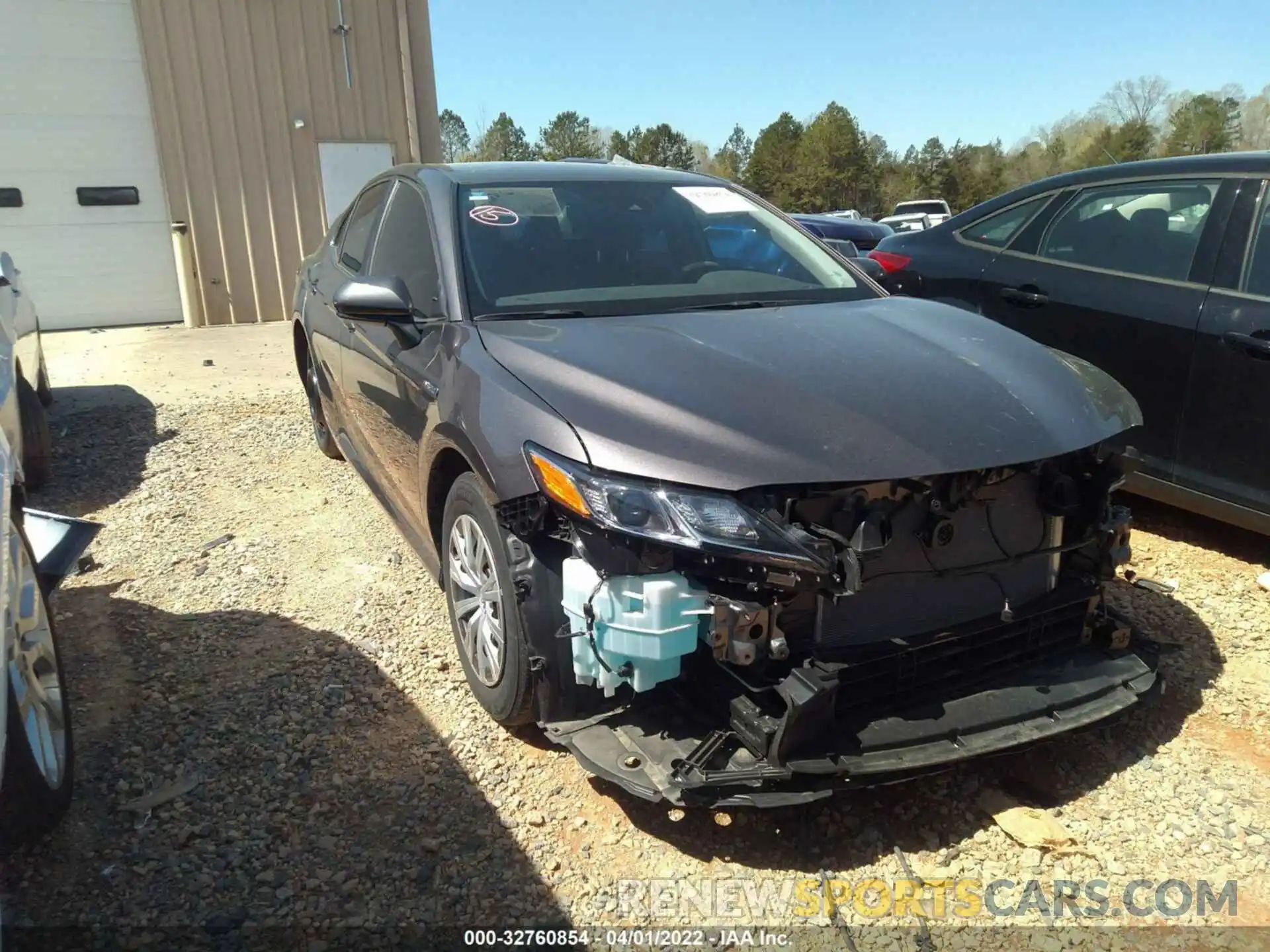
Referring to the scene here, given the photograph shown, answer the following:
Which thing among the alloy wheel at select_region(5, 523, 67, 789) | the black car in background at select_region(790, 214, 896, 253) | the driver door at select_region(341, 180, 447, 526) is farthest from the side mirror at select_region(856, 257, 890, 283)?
the black car in background at select_region(790, 214, 896, 253)

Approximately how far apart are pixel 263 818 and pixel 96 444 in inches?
165

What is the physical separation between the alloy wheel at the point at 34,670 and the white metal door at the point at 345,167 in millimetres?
9182

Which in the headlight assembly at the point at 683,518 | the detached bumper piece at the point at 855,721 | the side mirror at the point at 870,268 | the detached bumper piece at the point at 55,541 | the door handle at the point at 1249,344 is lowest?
the detached bumper piece at the point at 855,721

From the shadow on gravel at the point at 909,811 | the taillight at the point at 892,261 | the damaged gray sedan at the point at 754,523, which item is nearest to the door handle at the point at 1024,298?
the taillight at the point at 892,261

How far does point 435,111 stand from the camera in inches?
448

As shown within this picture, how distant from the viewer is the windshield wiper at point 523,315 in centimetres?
292

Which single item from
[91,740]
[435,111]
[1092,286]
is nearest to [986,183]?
[435,111]

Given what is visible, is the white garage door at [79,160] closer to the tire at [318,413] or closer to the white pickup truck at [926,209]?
the tire at [318,413]

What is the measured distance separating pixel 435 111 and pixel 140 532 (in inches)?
333

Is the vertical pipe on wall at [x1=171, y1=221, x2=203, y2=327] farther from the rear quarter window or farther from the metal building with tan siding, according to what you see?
the rear quarter window

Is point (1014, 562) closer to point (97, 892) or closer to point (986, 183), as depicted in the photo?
point (97, 892)

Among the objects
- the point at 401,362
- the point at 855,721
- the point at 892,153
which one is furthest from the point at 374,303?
the point at 892,153

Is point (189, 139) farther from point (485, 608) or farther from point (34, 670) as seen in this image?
point (485, 608)

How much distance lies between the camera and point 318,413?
17.6ft
